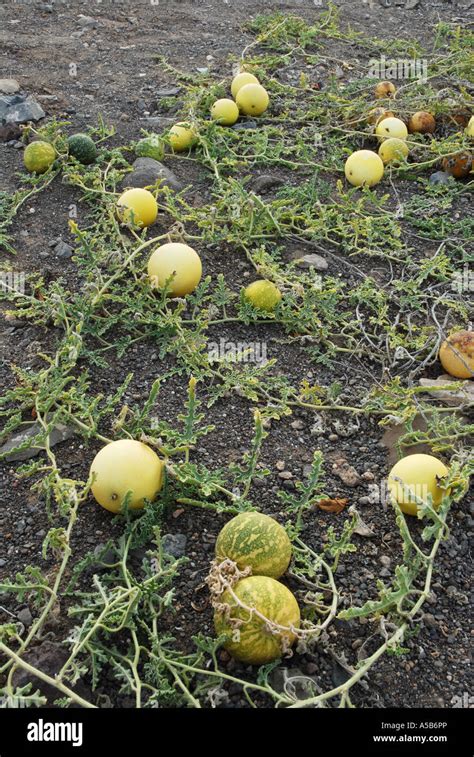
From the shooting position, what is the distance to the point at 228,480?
3.50 meters

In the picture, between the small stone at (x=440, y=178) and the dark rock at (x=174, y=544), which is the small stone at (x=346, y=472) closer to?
the dark rock at (x=174, y=544)

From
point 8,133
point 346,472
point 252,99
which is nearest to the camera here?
point 346,472

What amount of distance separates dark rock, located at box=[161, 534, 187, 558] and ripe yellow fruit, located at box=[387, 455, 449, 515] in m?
0.96

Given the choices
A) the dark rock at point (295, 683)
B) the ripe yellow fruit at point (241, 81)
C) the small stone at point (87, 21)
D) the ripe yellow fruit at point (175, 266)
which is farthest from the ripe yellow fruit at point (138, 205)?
the small stone at point (87, 21)

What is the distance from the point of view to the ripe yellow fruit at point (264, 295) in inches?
176

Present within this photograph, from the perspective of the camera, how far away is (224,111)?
6.45m

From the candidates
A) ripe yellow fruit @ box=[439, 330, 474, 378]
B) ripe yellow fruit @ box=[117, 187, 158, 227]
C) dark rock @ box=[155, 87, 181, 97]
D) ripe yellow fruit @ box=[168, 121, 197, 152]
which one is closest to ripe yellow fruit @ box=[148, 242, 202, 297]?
ripe yellow fruit @ box=[117, 187, 158, 227]

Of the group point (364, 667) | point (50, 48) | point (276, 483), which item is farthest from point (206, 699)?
point (50, 48)

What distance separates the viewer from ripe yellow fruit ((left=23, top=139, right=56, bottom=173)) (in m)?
5.67

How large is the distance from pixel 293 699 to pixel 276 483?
1149mm

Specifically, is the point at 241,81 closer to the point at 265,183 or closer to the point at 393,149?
the point at 265,183

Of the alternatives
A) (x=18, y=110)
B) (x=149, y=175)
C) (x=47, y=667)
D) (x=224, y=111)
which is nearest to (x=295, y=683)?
(x=47, y=667)

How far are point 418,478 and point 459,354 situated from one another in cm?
103

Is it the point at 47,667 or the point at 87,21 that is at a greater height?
the point at 87,21
